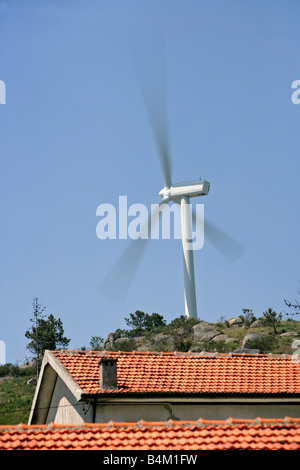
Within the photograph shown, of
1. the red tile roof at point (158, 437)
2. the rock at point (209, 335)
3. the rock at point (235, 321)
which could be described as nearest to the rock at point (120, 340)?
the rock at point (209, 335)

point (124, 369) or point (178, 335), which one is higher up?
point (178, 335)

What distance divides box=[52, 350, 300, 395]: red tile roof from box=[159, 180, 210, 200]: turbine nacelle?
39356 mm

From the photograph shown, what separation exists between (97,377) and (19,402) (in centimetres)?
3142

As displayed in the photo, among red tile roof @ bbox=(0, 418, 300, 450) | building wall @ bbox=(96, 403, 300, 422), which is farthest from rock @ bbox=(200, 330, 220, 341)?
red tile roof @ bbox=(0, 418, 300, 450)

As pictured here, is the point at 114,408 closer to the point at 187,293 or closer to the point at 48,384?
the point at 48,384

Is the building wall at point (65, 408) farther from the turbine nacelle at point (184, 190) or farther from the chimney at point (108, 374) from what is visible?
the turbine nacelle at point (184, 190)

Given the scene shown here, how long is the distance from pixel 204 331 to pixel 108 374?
171 ft

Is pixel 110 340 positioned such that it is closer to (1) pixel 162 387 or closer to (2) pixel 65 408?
(2) pixel 65 408

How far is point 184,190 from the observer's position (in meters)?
64.2

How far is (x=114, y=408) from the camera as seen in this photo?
21172 mm

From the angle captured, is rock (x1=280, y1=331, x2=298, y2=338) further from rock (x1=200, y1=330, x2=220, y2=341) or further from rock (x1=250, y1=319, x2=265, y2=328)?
rock (x1=250, y1=319, x2=265, y2=328)

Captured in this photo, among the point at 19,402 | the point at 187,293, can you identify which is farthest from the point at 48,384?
the point at 187,293
